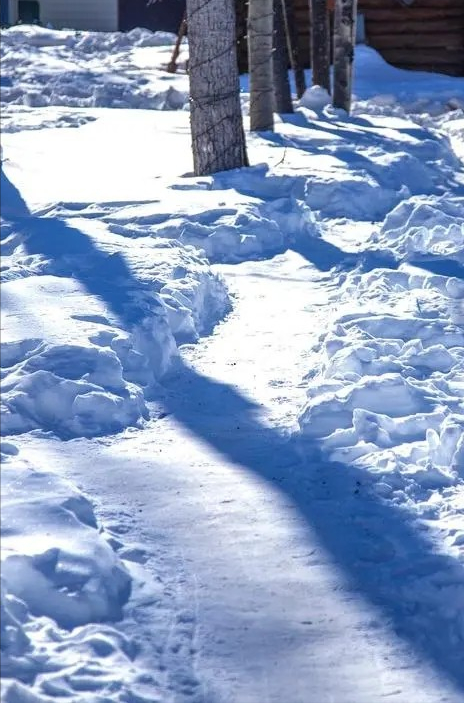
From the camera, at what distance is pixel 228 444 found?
4488 mm

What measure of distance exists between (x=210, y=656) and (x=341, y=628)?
424mm

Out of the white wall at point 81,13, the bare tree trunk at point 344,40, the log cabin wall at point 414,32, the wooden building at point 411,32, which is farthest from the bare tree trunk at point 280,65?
the white wall at point 81,13

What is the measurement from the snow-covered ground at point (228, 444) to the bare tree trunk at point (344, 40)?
559 centimetres

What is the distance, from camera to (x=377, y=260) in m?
7.68

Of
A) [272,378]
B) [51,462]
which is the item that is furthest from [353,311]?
[51,462]

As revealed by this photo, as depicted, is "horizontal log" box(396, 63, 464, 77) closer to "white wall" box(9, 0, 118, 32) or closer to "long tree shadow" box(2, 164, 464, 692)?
"white wall" box(9, 0, 118, 32)

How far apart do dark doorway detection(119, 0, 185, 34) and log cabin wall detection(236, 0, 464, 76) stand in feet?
29.6

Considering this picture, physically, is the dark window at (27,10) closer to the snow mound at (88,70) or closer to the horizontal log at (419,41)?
the snow mound at (88,70)

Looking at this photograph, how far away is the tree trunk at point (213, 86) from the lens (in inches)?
384

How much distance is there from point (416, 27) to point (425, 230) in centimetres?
1539

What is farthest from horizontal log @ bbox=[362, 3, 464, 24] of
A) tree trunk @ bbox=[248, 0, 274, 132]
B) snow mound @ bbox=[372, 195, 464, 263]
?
snow mound @ bbox=[372, 195, 464, 263]

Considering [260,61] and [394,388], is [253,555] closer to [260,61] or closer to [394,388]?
[394,388]

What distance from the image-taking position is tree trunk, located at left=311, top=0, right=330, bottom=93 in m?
15.6

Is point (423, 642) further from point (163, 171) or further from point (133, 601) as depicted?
point (163, 171)
